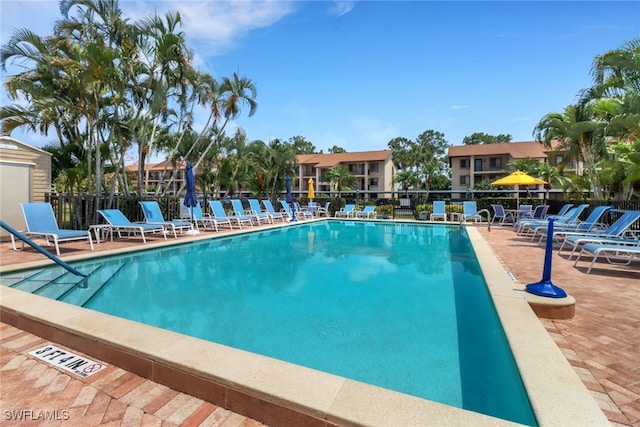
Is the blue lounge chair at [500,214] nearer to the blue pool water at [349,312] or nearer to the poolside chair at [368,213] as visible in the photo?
the poolside chair at [368,213]

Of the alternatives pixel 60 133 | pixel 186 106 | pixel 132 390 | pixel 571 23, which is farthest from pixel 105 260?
pixel 571 23

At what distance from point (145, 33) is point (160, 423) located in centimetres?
1305

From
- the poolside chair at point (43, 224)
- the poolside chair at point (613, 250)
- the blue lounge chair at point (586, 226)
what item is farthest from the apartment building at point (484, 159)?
the poolside chair at point (43, 224)

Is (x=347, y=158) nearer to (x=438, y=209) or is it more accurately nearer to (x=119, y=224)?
(x=438, y=209)

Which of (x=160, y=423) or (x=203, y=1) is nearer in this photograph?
(x=160, y=423)

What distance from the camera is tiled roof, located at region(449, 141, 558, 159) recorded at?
129 feet

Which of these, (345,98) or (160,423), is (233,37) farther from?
(160,423)

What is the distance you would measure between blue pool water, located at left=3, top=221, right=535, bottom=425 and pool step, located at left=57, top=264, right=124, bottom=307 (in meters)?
0.12

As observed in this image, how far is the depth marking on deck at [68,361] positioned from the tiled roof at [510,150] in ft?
144

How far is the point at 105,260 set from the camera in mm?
6887

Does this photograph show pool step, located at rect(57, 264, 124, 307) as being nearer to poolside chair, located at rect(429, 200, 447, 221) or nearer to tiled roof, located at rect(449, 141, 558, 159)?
poolside chair, located at rect(429, 200, 447, 221)

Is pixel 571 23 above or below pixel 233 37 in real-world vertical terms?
below

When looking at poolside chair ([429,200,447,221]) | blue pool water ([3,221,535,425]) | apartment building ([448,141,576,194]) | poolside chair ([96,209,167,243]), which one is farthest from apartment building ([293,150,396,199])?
blue pool water ([3,221,535,425])

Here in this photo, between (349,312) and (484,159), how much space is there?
4380cm
